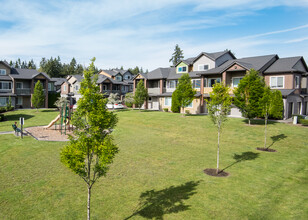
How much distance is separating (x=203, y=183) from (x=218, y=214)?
9.74ft

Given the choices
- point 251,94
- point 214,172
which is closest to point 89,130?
point 214,172

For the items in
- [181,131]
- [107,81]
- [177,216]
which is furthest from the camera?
[107,81]

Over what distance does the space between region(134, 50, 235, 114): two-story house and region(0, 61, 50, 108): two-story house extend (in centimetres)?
2422

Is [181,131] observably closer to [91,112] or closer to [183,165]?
[183,165]

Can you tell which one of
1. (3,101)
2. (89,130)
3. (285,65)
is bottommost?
(89,130)

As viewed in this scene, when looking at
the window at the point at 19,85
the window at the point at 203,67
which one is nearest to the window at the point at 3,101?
the window at the point at 19,85

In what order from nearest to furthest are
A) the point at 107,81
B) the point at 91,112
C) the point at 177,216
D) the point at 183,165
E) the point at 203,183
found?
the point at 91,112
the point at 177,216
the point at 203,183
the point at 183,165
the point at 107,81

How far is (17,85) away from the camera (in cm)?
4872

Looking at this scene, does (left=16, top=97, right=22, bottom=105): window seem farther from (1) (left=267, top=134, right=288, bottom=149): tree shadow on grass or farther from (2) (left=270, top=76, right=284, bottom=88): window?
(2) (left=270, top=76, right=284, bottom=88): window

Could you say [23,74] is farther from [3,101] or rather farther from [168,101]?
[168,101]

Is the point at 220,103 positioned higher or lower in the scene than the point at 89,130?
higher

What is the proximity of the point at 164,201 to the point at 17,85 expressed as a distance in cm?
5103

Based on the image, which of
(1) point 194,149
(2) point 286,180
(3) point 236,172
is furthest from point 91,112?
(1) point 194,149

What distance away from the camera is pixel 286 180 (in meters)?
12.1
